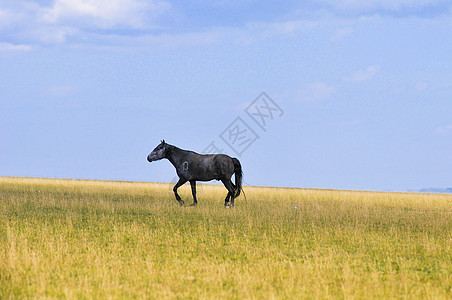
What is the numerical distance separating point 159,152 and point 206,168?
2325mm

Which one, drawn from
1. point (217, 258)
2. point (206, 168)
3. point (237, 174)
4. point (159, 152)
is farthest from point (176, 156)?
point (217, 258)

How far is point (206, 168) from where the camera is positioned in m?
20.9

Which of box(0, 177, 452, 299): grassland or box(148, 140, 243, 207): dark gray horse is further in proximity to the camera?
box(148, 140, 243, 207): dark gray horse

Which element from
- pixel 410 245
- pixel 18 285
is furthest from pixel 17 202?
pixel 410 245

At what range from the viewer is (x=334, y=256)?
32.6ft

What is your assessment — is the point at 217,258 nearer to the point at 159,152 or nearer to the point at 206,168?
the point at 206,168

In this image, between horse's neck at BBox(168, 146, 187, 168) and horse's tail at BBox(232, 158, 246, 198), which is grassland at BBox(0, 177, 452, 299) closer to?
horse's tail at BBox(232, 158, 246, 198)

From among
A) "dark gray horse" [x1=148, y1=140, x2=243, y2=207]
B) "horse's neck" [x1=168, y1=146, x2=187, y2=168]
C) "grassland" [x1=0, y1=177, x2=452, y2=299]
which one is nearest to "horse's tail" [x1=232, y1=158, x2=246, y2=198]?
"dark gray horse" [x1=148, y1=140, x2=243, y2=207]

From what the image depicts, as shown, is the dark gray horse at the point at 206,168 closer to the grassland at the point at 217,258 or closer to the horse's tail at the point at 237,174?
the horse's tail at the point at 237,174

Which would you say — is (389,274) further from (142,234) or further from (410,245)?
(142,234)

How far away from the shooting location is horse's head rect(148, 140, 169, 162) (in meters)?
21.5

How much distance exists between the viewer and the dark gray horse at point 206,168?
20.8 m

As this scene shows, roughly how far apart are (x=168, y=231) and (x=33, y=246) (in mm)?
3661

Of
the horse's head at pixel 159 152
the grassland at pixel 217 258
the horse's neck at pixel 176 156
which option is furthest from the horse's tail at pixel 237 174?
the grassland at pixel 217 258
